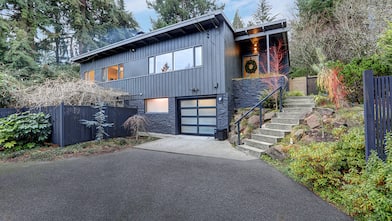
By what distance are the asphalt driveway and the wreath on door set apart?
22.8 ft

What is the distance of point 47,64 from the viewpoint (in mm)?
13812

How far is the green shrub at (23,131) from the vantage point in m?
5.84

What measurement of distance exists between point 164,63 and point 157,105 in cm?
235

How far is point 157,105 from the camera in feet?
32.4

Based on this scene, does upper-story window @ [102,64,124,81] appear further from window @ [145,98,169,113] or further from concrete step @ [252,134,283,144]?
concrete step @ [252,134,283,144]

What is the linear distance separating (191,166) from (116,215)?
222 cm

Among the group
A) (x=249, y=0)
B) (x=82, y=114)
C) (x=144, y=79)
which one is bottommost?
(x=82, y=114)

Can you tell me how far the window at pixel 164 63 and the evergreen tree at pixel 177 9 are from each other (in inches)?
358

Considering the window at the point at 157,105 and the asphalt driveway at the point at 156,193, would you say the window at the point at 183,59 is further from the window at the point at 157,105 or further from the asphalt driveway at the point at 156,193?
the asphalt driveway at the point at 156,193

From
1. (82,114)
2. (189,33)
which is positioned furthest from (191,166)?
(189,33)

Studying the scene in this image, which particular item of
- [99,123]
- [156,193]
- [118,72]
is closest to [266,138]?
[156,193]

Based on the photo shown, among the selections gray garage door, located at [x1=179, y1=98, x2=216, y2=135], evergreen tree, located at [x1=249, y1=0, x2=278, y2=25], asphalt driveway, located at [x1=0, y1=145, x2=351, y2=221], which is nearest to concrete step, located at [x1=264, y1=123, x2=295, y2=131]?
asphalt driveway, located at [x1=0, y1=145, x2=351, y2=221]

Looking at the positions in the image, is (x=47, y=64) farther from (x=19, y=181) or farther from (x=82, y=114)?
(x=19, y=181)

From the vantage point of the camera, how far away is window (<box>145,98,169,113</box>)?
9.52 metres
